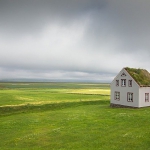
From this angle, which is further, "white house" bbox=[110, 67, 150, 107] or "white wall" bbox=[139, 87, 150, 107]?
"white house" bbox=[110, 67, 150, 107]

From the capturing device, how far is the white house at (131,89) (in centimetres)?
4672

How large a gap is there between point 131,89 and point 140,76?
17.8 ft

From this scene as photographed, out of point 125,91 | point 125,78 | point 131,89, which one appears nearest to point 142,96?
point 131,89

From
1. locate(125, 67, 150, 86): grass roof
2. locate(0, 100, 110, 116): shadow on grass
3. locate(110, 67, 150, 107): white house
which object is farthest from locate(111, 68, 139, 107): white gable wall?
locate(0, 100, 110, 116): shadow on grass

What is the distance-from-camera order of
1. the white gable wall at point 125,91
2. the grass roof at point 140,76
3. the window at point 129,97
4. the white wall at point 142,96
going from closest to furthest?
the white wall at point 142,96, the white gable wall at point 125,91, the window at point 129,97, the grass roof at point 140,76

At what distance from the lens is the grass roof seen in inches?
1895

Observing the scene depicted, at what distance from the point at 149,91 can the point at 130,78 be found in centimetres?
569

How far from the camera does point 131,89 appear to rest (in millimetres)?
48094

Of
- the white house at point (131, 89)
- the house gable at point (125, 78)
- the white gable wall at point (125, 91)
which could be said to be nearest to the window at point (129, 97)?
the white house at point (131, 89)

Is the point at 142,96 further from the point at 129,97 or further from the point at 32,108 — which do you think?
the point at 32,108

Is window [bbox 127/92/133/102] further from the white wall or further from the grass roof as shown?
the grass roof

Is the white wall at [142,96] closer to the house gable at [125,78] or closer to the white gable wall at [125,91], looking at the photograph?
the white gable wall at [125,91]

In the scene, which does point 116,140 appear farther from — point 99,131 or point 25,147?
point 25,147

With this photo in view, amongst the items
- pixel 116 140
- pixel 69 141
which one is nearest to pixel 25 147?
pixel 69 141
